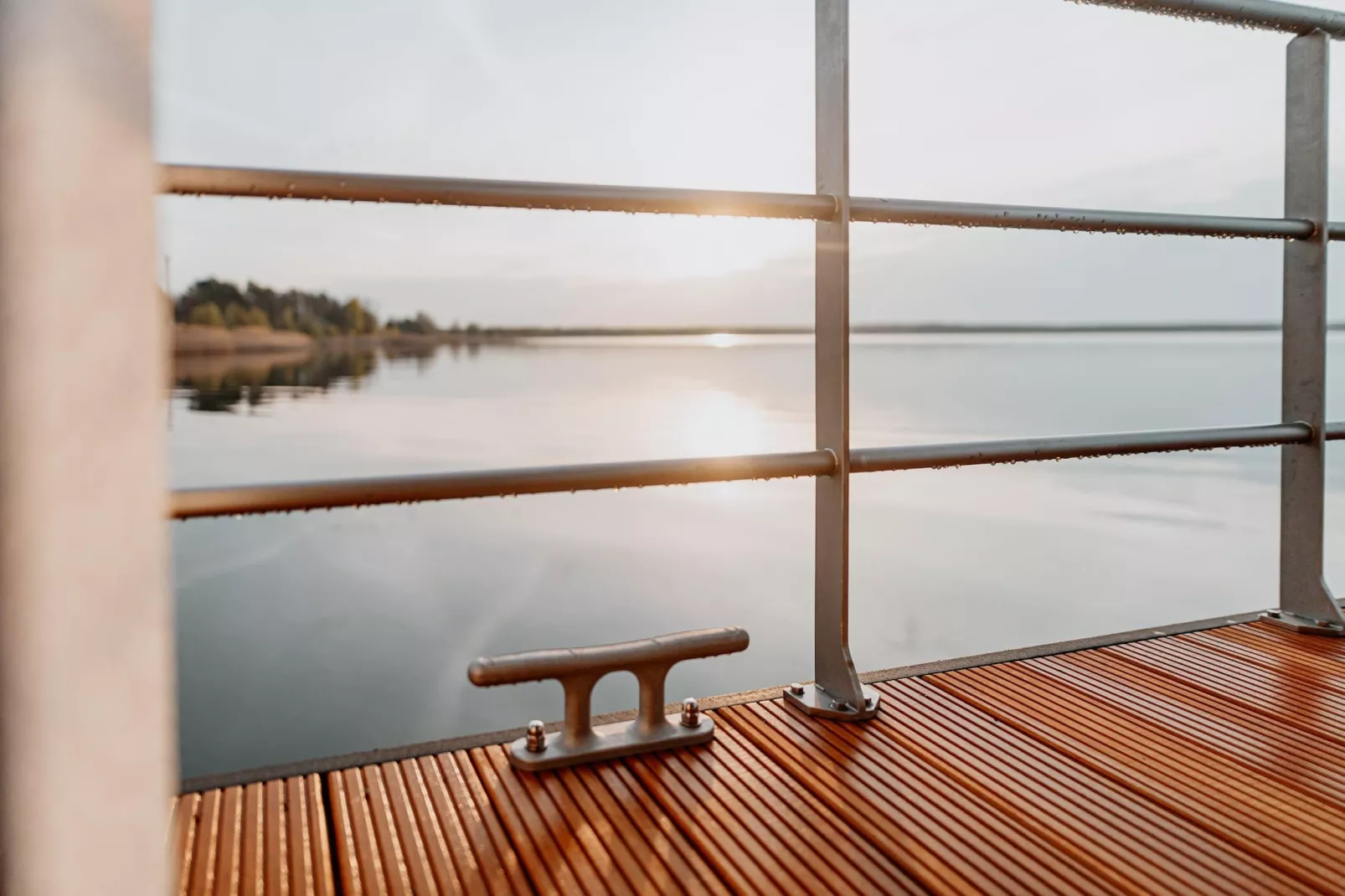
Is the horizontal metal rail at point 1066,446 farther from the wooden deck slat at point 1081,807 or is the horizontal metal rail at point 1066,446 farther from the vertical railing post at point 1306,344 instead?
the wooden deck slat at point 1081,807

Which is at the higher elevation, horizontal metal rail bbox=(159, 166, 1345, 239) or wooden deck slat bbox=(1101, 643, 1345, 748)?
horizontal metal rail bbox=(159, 166, 1345, 239)

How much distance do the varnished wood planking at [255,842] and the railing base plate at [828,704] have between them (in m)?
0.63

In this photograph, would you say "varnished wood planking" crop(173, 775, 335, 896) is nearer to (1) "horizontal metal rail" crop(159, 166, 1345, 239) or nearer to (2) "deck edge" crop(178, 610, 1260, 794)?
(2) "deck edge" crop(178, 610, 1260, 794)

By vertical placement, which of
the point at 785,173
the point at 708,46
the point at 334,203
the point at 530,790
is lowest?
Result: the point at 530,790

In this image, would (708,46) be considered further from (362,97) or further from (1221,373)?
(1221,373)

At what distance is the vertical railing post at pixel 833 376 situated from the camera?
3.96 ft

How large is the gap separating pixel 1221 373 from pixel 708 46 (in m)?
20.3

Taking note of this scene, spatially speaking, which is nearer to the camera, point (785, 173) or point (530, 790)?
point (530, 790)

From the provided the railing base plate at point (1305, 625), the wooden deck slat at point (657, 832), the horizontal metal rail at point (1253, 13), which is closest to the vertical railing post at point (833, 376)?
the wooden deck slat at point (657, 832)

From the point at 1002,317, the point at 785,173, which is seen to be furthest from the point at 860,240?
the point at 1002,317

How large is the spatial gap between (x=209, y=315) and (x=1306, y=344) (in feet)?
7.58

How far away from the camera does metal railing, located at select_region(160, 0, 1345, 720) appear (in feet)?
3.19

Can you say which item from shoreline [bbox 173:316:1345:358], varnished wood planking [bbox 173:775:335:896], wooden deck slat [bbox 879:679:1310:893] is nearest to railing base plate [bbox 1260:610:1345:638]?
shoreline [bbox 173:316:1345:358]

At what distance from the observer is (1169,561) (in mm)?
6746
